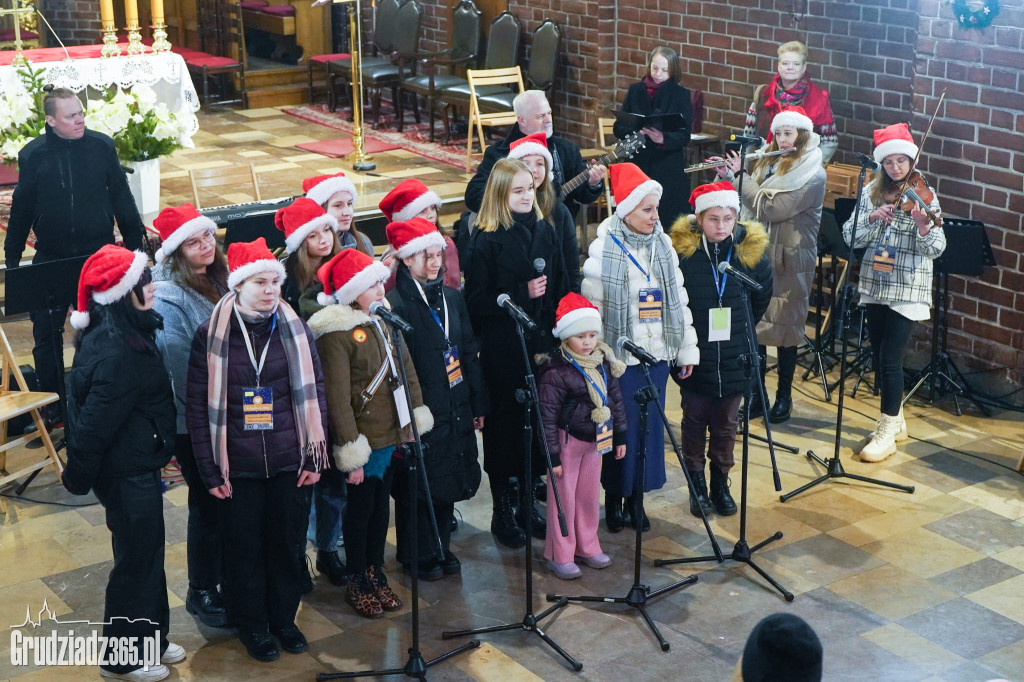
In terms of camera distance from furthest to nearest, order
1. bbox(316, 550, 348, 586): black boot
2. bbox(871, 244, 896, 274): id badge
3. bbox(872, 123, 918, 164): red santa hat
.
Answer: bbox(871, 244, 896, 274): id badge → bbox(872, 123, 918, 164): red santa hat → bbox(316, 550, 348, 586): black boot

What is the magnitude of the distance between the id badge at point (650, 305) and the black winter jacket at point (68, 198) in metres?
2.69

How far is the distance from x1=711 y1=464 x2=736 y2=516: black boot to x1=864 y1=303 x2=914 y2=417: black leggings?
3.90 ft

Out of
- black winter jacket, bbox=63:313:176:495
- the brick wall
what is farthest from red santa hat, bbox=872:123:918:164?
the brick wall

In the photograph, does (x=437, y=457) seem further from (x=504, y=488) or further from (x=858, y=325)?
(x=858, y=325)

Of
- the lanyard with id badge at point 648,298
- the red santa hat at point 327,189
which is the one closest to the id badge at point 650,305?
the lanyard with id badge at point 648,298

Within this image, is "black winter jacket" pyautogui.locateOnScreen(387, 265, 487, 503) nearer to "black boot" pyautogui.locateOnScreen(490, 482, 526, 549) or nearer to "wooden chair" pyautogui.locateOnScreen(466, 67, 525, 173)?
"black boot" pyautogui.locateOnScreen(490, 482, 526, 549)

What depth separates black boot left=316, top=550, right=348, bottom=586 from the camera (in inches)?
202

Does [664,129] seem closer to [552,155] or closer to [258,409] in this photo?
[552,155]

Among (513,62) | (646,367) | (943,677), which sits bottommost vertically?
(943,677)

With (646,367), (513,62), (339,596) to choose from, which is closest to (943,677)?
(646,367)

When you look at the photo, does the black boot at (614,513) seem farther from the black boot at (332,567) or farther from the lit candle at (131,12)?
the lit candle at (131,12)

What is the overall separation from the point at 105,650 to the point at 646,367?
2.15 meters

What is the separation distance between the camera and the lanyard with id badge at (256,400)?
14.0 ft

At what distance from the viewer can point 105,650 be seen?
443 centimetres
